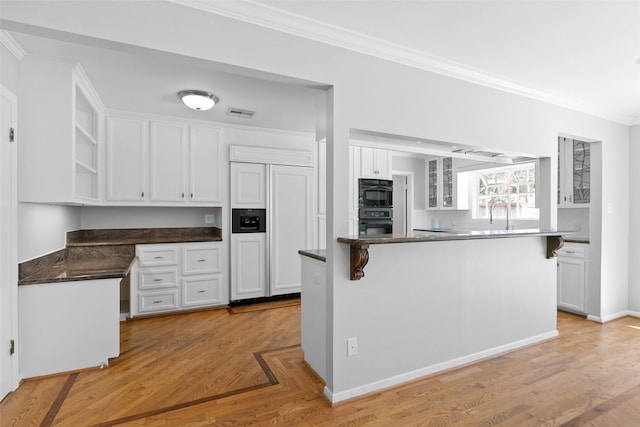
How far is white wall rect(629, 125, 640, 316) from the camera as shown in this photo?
4062mm

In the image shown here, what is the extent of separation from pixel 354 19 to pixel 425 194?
4.95 metres

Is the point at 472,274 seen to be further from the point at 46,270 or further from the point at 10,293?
the point at 46,270

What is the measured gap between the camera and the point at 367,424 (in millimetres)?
2021

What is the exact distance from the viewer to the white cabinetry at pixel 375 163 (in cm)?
511

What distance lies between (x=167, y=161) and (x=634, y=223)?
19.2 feet

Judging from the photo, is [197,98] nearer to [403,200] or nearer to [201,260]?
[201,260]

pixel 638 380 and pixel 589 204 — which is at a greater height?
pixel 589 204

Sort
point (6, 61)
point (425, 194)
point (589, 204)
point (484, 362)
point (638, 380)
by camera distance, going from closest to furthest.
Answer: point (6, 61) → point (638, 380) → point (484, 362) → point (589, 204) → point (425, 194)

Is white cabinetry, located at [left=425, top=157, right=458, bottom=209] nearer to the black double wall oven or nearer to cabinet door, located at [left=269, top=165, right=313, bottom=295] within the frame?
the black double wall oven

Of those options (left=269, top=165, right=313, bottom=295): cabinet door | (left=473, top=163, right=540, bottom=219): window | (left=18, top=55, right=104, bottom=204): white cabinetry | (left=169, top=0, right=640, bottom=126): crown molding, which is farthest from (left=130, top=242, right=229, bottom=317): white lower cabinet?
(left=473, top=163, right=540, bottom=219): window

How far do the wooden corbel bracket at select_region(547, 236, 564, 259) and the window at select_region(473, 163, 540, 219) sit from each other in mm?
1351

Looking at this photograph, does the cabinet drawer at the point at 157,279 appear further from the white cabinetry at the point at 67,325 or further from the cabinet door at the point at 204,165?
the white cabinetry at the point at 67,325

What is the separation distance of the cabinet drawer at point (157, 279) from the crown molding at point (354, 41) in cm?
315

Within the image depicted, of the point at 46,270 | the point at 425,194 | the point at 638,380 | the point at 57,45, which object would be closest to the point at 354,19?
the point at 57,45
